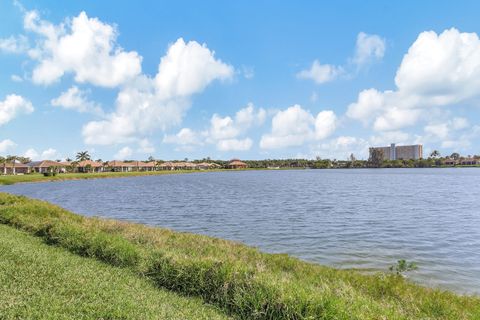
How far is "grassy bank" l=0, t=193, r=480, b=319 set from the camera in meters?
7.57

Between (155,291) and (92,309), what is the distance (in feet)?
6.65

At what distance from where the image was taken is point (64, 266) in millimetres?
10914

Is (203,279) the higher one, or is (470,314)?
(203,279)

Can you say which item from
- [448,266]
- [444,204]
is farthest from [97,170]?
[448,266]

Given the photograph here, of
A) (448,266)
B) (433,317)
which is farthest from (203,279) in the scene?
(448,266)

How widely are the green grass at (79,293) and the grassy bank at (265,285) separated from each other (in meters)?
0.58

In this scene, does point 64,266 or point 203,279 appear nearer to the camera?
point 203,279

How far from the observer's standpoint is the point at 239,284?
8.86 meters

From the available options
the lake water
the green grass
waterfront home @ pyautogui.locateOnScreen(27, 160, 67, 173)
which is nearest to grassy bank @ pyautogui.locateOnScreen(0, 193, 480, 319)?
the green grass

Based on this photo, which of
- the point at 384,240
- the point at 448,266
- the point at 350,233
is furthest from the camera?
the point at 350,233

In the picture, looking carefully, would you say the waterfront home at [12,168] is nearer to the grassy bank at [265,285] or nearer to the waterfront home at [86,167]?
the waterfront home at [86,167]

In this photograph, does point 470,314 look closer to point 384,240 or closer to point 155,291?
point 155,291

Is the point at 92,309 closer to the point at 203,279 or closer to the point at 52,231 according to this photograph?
the point at 203,279

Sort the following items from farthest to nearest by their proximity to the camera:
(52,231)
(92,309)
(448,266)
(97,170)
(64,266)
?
1. (97,170)
2. (448,266)
3. (52,231)
4. (64,266)
5. (92,309)
